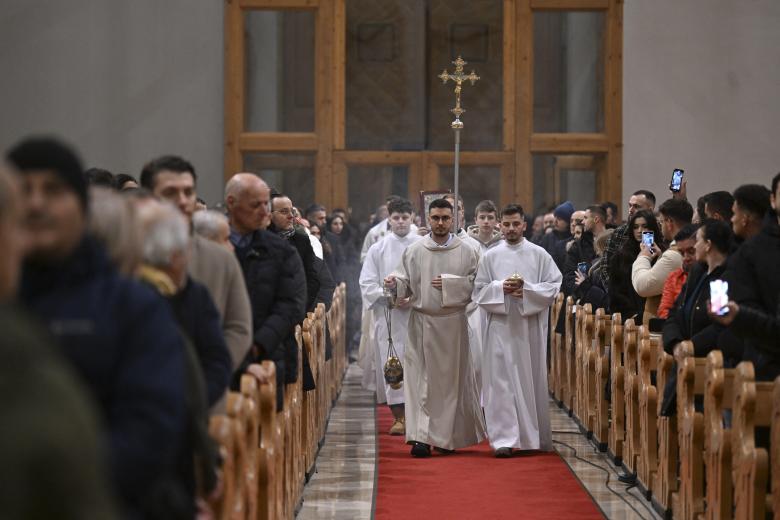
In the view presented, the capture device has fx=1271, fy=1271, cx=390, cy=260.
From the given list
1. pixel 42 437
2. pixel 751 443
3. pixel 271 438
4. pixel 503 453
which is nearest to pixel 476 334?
pixel 503 453

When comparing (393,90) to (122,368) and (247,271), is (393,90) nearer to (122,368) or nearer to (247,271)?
(247,271)

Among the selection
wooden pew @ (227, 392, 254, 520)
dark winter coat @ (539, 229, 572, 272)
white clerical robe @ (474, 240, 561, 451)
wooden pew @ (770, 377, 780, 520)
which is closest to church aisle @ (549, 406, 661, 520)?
white clerical robe @ (474, 240, 561, 451)

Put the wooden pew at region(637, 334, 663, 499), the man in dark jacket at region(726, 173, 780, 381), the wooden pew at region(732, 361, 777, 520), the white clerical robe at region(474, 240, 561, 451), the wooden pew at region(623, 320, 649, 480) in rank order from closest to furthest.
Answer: the wooden pew at region(732, 361, 777, 520) < the man in dark jacket at region(726, 173, 780, 381) < the wooden pew at region(637, 334, 663, 499) < the wooden pew at region(623, 320, 649, 480) < the white clerical robe at region(474, 240, 561, 451)

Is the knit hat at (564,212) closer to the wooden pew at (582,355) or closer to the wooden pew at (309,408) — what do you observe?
the wooden pew at (582,355)

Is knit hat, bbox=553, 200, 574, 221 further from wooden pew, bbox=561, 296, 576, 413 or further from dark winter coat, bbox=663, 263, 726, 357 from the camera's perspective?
dark winter coat, bbox=663, 263, 726, 357

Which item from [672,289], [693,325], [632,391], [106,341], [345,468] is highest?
[106,341]

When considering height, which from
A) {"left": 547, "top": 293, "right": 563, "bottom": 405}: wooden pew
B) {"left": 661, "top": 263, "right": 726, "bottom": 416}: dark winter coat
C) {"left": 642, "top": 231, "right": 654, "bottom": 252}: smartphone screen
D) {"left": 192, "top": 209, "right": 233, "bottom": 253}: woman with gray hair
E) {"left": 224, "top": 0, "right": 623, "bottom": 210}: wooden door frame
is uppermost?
{"left": 224, "top": 0, "right": 623, "bottom": 210}: wooden door frame

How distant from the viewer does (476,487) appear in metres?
8.50

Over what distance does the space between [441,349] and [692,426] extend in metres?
3.53

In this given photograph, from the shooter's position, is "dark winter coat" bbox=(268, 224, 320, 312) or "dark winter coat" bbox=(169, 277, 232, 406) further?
"dark winter coat" bbox=(268, 224, 320, 312)

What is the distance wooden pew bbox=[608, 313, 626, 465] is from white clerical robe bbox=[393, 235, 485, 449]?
1132mm

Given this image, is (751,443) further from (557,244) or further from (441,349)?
(557,244)

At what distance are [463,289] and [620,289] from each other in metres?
1.21

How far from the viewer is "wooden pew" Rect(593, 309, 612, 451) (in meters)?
10.0
